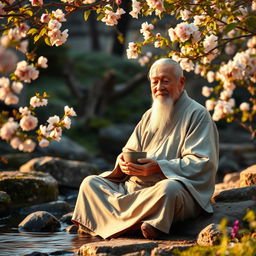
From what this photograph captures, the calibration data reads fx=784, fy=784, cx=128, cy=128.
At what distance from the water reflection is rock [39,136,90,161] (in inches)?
394

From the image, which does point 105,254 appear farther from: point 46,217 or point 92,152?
point 92,152

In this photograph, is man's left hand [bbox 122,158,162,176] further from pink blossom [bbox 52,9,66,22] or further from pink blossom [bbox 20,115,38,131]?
pink blossom [bbox 20,115,38,131]

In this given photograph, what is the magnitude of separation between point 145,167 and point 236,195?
1.39 m

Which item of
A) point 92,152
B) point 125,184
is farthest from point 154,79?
point 92,152

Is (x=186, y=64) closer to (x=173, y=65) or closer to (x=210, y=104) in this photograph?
(x=173, y=65)

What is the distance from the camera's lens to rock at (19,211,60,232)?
938cm

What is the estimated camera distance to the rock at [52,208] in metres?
11.1

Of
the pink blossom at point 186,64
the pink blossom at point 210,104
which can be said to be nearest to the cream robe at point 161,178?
the pink blossom at point 186,64

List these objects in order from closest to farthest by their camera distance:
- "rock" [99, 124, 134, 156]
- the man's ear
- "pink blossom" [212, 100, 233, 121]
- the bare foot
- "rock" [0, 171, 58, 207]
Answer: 1. the bare foot
2. the man's ear
3. "pink blossom" [212, 100, 233, 121]
4. "rock" [0, 171, 58, 207]
5. "rock" [99, 124, 134, 156]

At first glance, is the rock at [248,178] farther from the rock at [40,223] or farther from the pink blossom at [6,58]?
the pink blossom at [6,58]

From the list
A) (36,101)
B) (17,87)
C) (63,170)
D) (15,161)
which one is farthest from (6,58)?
(15,161)

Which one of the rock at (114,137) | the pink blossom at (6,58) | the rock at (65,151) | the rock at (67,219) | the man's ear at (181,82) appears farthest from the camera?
→ the rock at (114,137)

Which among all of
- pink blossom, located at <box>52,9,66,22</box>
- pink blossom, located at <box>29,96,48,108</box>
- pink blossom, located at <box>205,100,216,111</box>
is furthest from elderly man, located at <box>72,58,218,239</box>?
pink blossom, located at <box>205,100,216,111</box>

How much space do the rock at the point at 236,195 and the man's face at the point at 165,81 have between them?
4.47ft
